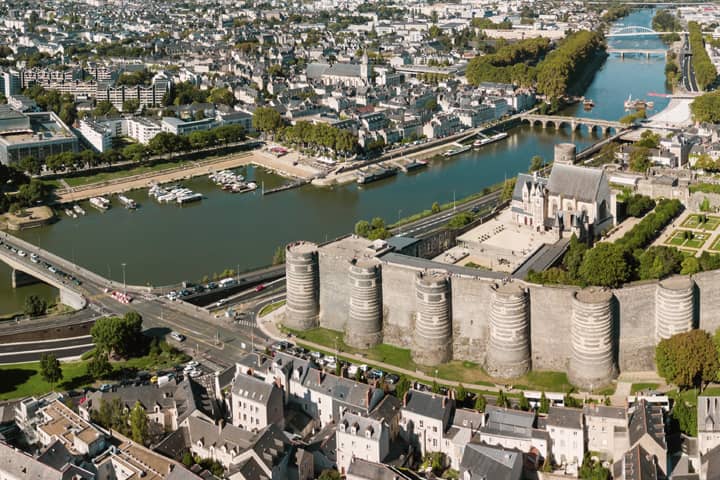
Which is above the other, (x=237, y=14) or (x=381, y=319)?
(x=237, y=14)

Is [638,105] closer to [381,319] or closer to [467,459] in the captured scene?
[381,319]

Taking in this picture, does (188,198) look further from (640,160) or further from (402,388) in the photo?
(402,388)

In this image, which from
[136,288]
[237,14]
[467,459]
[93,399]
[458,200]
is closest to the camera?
[467,459]

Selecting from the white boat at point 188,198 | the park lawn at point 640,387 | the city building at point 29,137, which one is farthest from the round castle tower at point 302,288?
the city building at point 29,137

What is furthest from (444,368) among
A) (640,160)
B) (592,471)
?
(640,160)

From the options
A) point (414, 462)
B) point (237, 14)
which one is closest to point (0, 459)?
point (414, 462)

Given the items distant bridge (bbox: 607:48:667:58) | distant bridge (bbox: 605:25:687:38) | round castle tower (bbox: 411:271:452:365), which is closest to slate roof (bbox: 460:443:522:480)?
round castle tower (bbox: 411:271:452:365)
